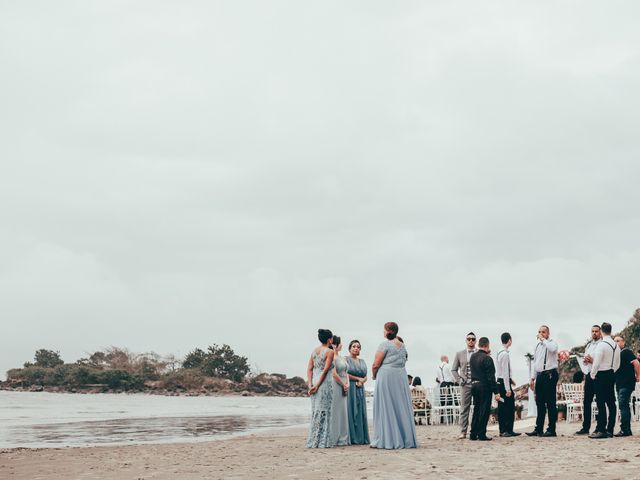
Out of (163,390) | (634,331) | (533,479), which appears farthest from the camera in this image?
(163,390)

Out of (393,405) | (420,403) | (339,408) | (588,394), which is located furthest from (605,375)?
(420,403)

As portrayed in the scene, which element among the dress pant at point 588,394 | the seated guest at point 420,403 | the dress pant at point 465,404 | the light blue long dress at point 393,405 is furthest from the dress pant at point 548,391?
the seated guest at point 420,403

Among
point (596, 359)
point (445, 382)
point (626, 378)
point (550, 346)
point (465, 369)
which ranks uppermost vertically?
point (550, 346)

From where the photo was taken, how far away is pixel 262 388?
131750 millimetres

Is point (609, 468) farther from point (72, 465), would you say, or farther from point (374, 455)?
point (72, 465)

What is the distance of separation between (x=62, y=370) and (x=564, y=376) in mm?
99059

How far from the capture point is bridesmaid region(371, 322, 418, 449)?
1355 centimetres

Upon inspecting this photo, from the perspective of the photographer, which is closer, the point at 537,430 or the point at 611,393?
the point at 611,393

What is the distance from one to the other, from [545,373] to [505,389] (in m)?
1.11

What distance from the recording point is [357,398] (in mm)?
15492

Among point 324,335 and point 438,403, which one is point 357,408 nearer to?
point 324,335

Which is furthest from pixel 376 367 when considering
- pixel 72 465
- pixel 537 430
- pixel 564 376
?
pixel 564 376

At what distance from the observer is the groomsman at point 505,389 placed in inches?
629

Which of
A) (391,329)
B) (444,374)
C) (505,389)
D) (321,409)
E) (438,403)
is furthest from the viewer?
(438,403)
